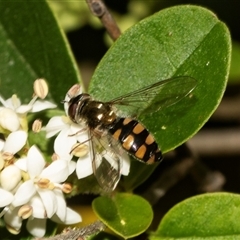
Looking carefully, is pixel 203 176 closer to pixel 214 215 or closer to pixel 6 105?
pixel 214 215

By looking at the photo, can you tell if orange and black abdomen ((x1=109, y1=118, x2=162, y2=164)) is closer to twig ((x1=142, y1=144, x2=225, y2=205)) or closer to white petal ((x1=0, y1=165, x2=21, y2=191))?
white petal ((x1=0, y1=165, x2=21, y2=191))

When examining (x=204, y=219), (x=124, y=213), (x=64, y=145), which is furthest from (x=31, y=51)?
(x=204, y=219)

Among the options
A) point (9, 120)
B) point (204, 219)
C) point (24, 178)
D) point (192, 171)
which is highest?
point (9, 120)

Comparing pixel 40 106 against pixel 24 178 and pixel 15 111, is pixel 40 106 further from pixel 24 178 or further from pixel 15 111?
pixel 24 178

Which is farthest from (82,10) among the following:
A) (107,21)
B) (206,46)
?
(206,46)

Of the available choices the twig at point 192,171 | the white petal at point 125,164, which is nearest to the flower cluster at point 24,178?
the white petal at point 125,164

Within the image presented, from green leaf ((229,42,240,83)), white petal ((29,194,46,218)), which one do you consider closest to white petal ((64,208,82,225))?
white petal ((29,194,46,218))
